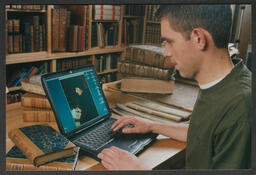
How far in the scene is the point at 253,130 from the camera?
807mm

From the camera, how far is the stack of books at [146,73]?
1563mm

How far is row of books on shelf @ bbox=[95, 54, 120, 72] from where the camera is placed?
265 cm

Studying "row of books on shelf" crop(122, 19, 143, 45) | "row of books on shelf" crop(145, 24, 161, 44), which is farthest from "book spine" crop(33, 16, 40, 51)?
"row of books on shelf" crop(145, 24, 161, 44)

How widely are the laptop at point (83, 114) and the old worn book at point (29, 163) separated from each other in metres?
0.08

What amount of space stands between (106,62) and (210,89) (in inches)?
76.4

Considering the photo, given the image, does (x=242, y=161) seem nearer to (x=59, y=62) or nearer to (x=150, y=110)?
(x=150, y=110)

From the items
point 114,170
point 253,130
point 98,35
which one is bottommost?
point 114,170

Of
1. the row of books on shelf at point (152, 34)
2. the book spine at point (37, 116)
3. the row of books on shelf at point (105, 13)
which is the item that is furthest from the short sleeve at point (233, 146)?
the row of books on shelf at point (105, 13)

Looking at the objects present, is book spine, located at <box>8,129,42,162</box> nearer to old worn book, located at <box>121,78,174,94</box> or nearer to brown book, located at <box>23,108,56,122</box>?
brown book, located at <box>23,108,56,122</box>

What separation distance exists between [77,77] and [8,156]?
15.1 inches

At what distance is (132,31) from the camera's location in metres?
2.54

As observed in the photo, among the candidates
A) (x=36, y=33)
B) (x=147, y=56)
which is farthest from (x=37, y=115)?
(x=36, y=33)

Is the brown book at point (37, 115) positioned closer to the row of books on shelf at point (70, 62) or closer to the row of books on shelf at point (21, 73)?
the row of books on shelf at point (21, 73)

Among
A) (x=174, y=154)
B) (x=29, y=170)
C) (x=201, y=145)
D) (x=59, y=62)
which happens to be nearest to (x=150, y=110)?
(x=174, y=154)
